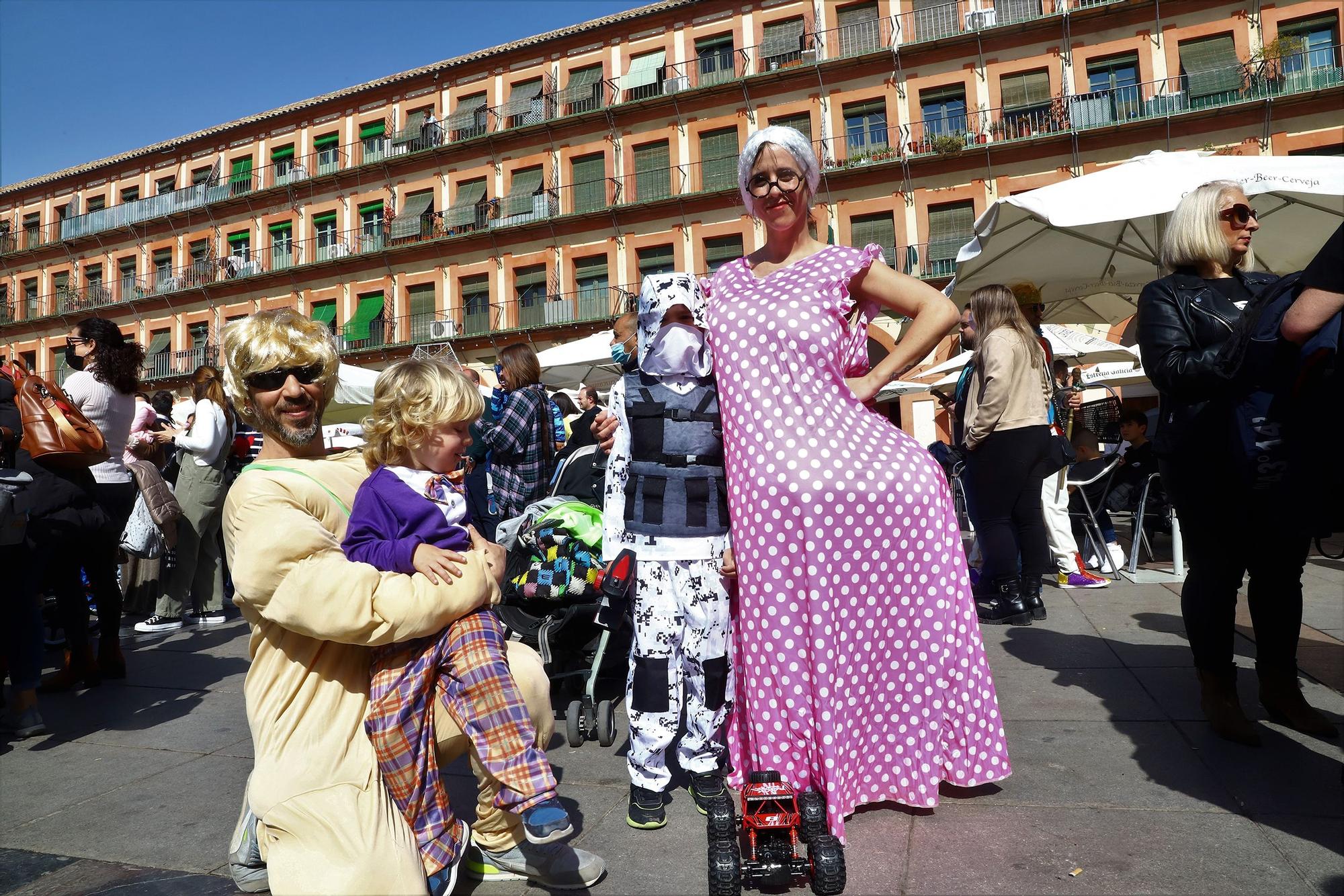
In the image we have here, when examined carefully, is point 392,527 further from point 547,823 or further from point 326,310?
point 326,310

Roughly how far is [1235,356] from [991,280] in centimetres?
564

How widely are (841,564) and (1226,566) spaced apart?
→ 1558 mm

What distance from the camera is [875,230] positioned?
26.5m

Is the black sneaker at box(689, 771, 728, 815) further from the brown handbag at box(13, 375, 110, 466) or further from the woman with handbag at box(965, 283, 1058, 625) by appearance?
the brown handbag at box(13, 375, 110, 466)

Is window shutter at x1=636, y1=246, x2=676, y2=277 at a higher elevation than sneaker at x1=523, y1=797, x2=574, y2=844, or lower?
higher

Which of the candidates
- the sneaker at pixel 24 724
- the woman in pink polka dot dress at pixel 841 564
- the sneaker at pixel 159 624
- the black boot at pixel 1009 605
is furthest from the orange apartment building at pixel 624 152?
the woman in pink polka dot dress at pixel 841 564

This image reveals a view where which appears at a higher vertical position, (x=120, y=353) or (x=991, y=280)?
(x=991, y=280)

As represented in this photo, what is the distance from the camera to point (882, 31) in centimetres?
2644

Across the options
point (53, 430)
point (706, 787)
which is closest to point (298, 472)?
point (706, 787)

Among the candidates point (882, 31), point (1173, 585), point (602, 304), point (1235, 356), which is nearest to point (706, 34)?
point (882, 31)

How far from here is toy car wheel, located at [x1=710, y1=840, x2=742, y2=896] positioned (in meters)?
2.18

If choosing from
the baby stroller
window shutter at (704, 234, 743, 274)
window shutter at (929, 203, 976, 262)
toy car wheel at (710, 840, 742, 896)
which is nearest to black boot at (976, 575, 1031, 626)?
the baby stroller

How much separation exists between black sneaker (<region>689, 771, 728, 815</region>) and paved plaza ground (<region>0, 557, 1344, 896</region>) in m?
0.06

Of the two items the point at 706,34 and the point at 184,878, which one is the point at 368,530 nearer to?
the point at 184,878
